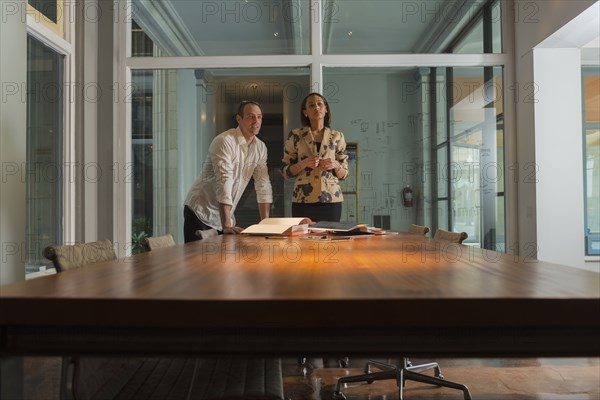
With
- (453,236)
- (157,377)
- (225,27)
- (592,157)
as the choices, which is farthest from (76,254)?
(592,157)

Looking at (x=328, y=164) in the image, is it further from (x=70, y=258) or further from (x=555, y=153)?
(x=555, y=153)

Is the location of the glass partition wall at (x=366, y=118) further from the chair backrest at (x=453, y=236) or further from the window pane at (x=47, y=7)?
the chair backrest at (x=453, y=236)

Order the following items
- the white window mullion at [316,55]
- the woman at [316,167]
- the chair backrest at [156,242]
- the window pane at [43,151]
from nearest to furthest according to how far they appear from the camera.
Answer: the chair backrest at [156,242] < the woman at [316,167] < the window pane at [43,151] < the white window mullion at [316,55]

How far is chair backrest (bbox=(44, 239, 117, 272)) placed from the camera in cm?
129

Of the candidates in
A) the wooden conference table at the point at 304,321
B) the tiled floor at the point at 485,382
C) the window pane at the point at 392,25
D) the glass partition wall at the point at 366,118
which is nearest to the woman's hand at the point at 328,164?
the tiled floor at the point at 485,382

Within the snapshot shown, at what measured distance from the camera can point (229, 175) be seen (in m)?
3.31

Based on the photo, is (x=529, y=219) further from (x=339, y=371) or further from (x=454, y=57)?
(x=339, y=371)

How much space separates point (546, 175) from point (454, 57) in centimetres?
128

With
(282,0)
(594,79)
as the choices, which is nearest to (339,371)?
(282,0)

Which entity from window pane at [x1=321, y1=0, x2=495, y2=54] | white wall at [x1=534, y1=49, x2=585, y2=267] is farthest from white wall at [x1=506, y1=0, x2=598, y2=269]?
window pane at [x1=321, y1=0, x2=495, y2=54]

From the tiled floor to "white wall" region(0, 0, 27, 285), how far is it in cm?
169

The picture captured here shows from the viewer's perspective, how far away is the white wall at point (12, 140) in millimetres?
3045

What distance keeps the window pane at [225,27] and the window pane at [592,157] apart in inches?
148

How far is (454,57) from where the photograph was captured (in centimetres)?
475
